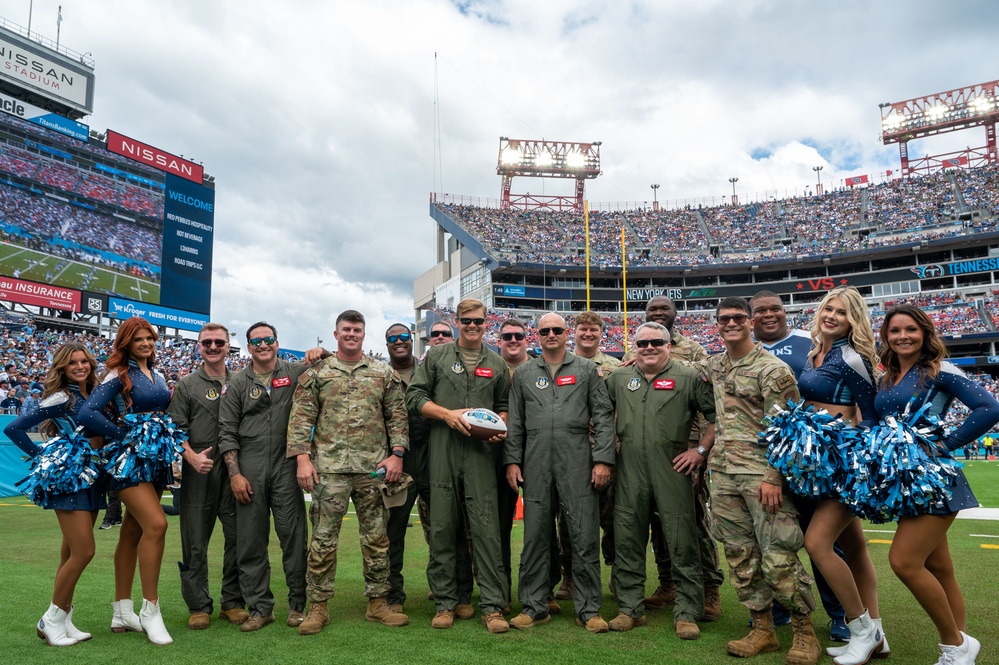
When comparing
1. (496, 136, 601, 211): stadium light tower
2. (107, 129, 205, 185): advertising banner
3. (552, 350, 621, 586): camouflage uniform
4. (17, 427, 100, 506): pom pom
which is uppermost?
(496, 136, 601, 211): stadium light tower

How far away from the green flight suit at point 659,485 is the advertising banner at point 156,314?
28.9 metres

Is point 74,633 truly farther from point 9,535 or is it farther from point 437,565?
point 9,535

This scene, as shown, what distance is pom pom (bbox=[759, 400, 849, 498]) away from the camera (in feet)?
12.8

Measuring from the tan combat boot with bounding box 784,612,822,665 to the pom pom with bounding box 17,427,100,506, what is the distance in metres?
4.66

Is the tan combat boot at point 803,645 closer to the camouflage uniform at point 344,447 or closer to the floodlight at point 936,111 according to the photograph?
the camouflage uniform at point 344,447

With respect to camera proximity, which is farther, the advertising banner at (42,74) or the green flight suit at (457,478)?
the advertising banner at (42,74)

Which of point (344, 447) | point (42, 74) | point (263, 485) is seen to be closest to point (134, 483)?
point (263, 485)

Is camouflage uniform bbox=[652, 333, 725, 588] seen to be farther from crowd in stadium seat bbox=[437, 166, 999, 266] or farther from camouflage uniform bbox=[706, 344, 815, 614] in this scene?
crowd in stadium seat bbox=[437, 166, 999, 266]

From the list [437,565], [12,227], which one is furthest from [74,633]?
[12,227]

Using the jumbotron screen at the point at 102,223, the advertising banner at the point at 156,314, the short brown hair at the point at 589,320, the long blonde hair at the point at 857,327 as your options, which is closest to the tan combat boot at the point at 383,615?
the short brown hair at the point at 589,320

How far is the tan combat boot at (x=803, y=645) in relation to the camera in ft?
12.9

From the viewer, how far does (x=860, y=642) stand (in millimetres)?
3949

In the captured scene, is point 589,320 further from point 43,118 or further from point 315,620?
point 43,118

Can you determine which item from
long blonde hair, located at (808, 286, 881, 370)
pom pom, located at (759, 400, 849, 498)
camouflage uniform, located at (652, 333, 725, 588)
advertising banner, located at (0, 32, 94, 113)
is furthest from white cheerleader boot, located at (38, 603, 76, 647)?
advertising banner, located at (0, 32, 94, 113)
